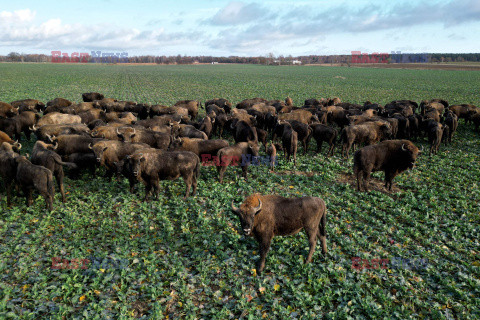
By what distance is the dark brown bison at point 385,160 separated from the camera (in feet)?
36.6

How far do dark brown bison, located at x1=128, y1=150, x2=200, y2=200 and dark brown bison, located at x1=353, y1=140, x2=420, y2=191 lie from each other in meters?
6.47

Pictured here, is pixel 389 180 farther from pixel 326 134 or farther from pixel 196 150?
pixel 196 150

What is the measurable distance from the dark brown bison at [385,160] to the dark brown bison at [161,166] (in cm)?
647

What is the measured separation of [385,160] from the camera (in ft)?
37.4

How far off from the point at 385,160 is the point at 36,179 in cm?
1241

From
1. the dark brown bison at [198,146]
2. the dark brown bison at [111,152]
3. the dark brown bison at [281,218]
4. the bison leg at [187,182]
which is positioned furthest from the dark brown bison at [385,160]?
the dark brown bison at [111,152]

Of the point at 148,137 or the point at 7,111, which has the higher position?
the point at 7,111

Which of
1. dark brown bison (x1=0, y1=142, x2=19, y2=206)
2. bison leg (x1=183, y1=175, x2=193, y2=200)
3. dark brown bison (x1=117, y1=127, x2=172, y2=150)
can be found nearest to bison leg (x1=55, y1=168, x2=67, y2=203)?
dark brown bison (x1=0, y1=142, x2=19, y2=206)

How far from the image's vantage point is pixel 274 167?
1366 cm

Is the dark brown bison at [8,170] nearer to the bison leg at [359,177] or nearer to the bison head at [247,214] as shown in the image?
the bison head at [247,214]

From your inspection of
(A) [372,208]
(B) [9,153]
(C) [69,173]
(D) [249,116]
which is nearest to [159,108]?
(D) [249,116]

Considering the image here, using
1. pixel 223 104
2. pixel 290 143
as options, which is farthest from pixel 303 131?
pixel 223 104

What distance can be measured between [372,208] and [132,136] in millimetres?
10703

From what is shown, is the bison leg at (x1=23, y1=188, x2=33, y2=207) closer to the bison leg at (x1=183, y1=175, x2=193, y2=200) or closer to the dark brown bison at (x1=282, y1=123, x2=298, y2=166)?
the bison leg at (x1=183, y1=175, x2=193, y2=200)
